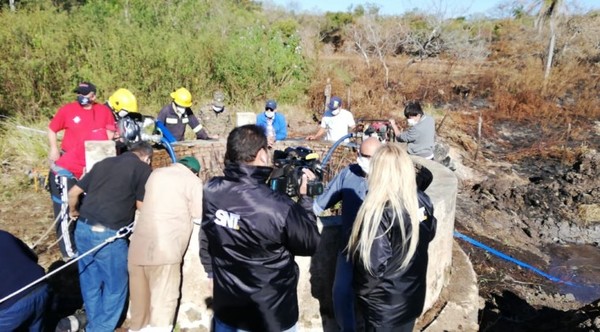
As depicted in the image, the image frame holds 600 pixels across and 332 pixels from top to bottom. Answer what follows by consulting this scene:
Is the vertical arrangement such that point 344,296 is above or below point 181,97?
below

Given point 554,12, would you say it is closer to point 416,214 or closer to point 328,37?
point 328,37

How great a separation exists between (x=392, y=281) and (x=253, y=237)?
85 centimetres

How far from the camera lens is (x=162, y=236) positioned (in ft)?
10.5

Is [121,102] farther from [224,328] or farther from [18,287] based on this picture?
[224,328]

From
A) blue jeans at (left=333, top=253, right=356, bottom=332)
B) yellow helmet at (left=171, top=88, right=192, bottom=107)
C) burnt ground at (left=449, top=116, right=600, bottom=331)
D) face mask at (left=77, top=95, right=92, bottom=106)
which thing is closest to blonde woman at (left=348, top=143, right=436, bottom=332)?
blue jeans at (left=333, top=253, right=356, bottom=332)

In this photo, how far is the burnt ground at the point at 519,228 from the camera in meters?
5.54

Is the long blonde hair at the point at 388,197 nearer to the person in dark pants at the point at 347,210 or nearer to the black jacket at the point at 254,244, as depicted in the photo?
the black jacket at the point at 254,244

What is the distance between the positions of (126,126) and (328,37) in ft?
88.3

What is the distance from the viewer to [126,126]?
4.67 meters

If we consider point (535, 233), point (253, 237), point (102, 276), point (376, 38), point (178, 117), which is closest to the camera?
point (253, 237)

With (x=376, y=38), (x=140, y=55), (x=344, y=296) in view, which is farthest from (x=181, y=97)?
(x=376, y=38)

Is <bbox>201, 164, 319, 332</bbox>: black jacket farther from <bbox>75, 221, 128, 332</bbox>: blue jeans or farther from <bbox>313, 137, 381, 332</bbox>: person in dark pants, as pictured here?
<bbox>75, 221, 128, 332</bbox>: blue jeans

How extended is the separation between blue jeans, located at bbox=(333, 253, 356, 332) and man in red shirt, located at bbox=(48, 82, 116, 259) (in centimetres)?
285

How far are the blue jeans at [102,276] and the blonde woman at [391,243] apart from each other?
1.88 meters
